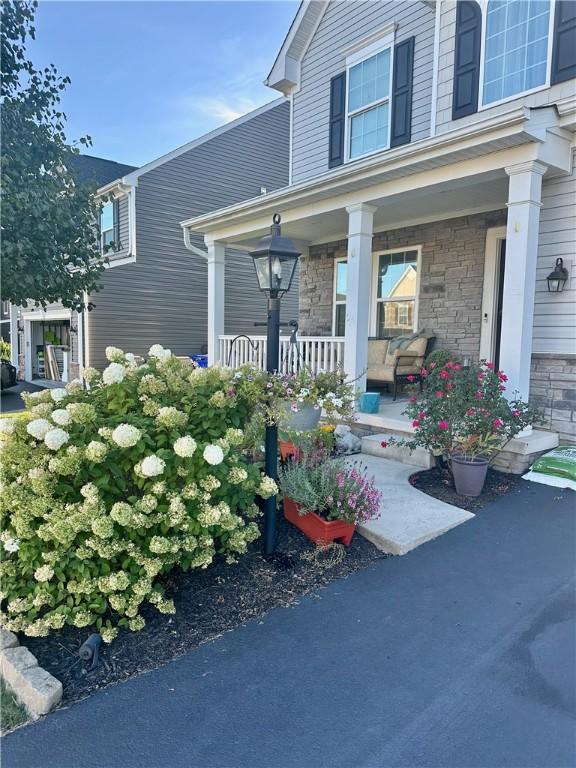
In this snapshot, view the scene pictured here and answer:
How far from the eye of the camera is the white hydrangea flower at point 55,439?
2.13 metres

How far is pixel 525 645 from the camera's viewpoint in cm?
215

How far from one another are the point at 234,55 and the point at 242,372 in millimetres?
5175

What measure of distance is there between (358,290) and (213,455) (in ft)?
11.9

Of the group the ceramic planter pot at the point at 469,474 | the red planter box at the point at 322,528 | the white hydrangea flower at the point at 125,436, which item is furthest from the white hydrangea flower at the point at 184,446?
the ceramic planter pot at the point at 469,474

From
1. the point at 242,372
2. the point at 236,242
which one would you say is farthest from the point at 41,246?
the point at 242,372

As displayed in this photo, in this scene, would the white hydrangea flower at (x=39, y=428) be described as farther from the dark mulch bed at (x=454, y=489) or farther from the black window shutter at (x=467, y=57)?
the black window shutter at (x=467, y=57)

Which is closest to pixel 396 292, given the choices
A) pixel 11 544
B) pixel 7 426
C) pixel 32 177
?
pixel 32 177

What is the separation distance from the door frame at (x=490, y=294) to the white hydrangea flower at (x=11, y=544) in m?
5.53

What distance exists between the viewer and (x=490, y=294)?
242 inches

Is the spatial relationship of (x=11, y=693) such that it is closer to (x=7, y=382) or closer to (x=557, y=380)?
(x=557, y=380)

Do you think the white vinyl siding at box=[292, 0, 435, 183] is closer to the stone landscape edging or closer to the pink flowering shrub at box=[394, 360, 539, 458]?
the pink flowering shrub at box=[394, 360, 539, 458]

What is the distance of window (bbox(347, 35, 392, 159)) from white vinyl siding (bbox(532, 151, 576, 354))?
2893mm

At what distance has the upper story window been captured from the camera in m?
7.00

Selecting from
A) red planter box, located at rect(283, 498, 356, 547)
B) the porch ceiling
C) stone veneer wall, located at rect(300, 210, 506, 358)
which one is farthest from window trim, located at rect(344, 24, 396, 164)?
red planter box, located at rect(283, 498, 356, 547)
